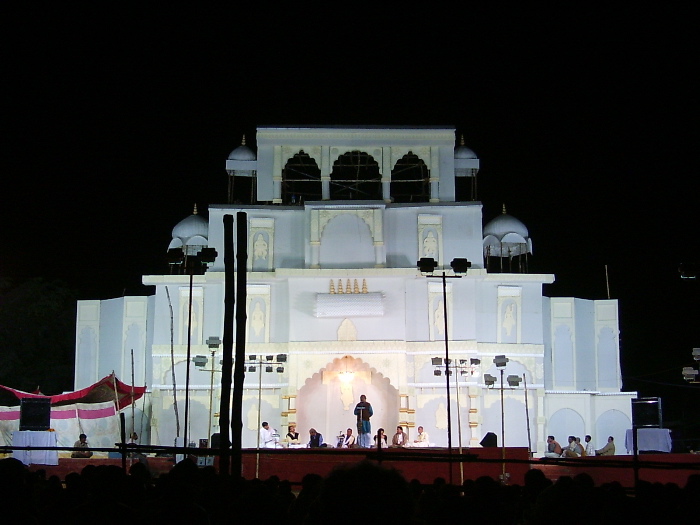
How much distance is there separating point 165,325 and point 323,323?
20.8ft

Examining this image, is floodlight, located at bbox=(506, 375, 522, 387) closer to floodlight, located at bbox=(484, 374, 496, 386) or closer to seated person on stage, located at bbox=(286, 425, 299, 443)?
floodlight, located at bbox=(484, 374, 496, 386)

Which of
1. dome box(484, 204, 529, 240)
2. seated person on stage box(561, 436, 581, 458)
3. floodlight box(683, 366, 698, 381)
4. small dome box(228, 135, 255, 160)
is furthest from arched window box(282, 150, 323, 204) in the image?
floodlight box(683, 366, 698, 381)

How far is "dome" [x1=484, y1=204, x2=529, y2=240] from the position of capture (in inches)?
1608

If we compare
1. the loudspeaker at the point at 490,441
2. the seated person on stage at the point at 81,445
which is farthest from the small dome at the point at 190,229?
the loudspeaker at the point at 490,441

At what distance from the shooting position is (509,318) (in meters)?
38.7

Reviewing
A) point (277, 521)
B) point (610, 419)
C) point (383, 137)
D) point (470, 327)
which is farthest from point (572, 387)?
point (277, 521)

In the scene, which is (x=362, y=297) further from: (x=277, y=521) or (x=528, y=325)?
(x=277, y=521)

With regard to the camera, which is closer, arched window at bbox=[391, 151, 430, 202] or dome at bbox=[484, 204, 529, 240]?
arched window at bbox=[391, 151, 430, 202]

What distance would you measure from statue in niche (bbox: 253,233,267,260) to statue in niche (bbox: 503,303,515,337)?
9.47m

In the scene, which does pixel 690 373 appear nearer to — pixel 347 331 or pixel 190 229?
pixel 347 331

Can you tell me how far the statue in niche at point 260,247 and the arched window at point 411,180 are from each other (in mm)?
5320

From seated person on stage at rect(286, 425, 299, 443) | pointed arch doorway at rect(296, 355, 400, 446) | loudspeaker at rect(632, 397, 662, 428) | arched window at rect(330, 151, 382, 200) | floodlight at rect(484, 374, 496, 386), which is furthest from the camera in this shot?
arched window at rect(330, 151, 382, 200)

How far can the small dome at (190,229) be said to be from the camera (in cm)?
4130

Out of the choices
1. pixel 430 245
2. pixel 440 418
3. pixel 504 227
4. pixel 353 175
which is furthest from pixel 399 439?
pixel 353 175
